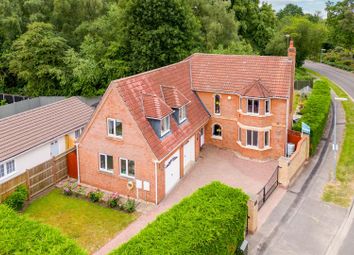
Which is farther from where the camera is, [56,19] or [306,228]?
[56,19]

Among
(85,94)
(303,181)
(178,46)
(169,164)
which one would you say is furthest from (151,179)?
(85,94)

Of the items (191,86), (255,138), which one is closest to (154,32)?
(191,86)

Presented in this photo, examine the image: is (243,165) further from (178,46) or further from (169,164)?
(178,46)

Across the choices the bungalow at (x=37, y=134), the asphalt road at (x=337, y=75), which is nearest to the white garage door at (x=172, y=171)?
the bungalow at (x=37, y=134)

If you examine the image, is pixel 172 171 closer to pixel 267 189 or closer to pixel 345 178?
pixel 267 189

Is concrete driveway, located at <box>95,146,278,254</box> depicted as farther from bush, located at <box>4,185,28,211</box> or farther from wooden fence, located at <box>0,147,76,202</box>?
wooden fence, located at <box>0,147,76,202</box>
